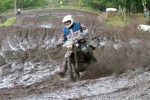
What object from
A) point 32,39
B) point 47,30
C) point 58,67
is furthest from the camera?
point 47,30

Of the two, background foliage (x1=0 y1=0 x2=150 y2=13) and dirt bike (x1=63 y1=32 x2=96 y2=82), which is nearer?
dirt bike (x1=63 y1=32 x2=96 y2=82)

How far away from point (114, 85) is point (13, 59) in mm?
8412

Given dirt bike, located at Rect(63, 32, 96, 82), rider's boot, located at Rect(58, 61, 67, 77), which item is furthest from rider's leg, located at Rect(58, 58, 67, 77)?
dirt bike, located at Rect(63, 32, 96, 82)

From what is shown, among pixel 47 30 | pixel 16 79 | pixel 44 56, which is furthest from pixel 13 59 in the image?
pixel 47 30

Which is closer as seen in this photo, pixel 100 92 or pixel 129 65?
pixel 100 92

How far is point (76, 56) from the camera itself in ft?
41.8

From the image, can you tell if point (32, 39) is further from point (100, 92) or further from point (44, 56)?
point (100, 92)

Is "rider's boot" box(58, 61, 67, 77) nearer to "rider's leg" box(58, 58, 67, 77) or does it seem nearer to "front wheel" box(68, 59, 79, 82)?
"rider's leg" box(58, 58, 67, 77)

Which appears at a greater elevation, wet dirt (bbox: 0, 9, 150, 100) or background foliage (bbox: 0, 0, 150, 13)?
wet dirt (bbox: 0, 9, 150, 100)

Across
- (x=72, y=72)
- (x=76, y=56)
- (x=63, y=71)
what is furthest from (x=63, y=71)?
(x=76, y=56)

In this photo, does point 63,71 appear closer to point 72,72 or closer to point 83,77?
point 72,72

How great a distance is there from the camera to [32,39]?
26125 millimetres

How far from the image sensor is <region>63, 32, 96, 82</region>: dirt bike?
41.0 feet

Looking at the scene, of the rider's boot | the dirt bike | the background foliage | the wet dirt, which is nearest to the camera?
the wet dirt
